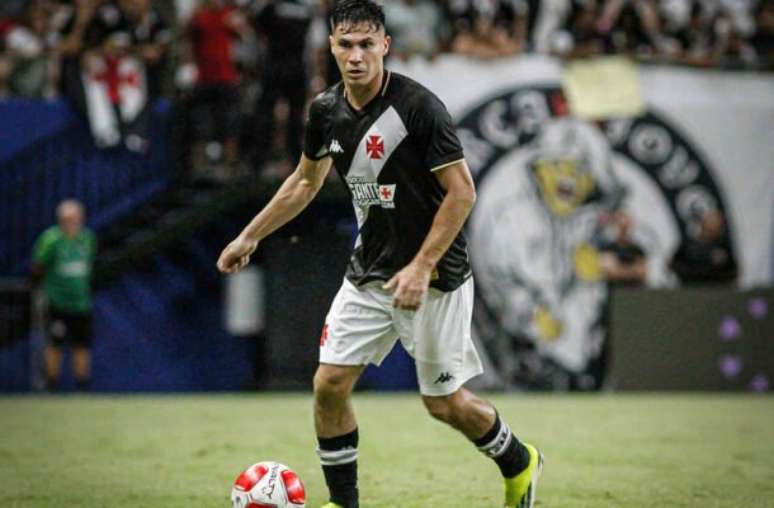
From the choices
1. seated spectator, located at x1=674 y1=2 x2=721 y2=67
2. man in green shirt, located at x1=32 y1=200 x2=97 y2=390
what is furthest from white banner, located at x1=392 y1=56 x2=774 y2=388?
man in green shirt, located at x1=32 y1=200 x2=97 y2=390

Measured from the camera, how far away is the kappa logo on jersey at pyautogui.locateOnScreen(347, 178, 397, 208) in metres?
6.57

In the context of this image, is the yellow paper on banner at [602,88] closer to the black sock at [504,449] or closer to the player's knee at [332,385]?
the black sock at [504,449]

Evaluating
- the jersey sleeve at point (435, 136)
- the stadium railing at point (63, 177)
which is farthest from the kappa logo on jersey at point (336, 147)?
the stadium railing at point (63, 177)

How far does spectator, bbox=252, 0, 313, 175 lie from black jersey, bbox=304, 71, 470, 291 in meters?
9.38

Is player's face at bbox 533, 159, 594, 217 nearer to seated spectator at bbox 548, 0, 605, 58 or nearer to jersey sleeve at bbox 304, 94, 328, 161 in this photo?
seated spectator at bbox 548, 0, 605, 58

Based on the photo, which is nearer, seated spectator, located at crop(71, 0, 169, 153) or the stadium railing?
seated spectator, located at crop(71, 0, 169, 153)

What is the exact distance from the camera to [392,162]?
6512mm

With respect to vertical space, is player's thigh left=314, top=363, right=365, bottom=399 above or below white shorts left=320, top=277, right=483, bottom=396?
below

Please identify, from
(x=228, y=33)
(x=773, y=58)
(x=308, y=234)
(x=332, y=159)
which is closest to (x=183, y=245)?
(x=308, y=234)

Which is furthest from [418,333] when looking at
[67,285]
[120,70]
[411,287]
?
[120,70]

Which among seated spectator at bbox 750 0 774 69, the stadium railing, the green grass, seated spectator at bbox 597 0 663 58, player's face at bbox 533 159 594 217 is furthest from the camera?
seated spectator at bbox 750 0 774 69

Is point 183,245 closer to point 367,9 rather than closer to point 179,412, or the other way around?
point 179,412

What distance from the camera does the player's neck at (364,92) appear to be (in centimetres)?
652

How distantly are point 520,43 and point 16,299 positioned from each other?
7.62 metres
